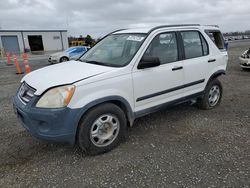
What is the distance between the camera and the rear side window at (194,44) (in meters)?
3.72

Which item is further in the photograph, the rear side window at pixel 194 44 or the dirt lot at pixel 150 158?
the rear side window at pixel 194 44

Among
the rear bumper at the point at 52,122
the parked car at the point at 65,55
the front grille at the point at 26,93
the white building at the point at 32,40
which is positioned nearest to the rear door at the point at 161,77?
the rear bumper at the point at 52,122

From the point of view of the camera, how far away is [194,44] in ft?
12.8

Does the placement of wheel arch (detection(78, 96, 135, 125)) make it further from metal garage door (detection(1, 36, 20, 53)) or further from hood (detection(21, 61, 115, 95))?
metal garage door (detection(1, 36, 20, 53))

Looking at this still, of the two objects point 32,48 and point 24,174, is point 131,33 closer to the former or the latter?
point 24,174

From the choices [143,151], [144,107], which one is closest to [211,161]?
[143,151]

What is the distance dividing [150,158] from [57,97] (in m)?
1.56

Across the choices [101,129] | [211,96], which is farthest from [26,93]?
[211,96]

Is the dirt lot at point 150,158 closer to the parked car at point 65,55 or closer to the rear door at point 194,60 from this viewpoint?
the rear door at point 194,60

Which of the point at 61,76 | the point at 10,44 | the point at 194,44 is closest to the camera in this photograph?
the point at 61,76

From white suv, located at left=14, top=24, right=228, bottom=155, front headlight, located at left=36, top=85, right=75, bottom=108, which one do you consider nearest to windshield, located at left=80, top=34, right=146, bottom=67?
white suv, located at left=14, top=24, right=228, bottom=155

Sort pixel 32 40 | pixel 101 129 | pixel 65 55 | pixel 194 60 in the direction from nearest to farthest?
pixel 101 129 < pixel 194 60 < pixel 65 55 < pixel 32 40

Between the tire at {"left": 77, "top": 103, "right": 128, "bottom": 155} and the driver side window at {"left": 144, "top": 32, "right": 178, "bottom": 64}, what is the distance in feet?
3.60

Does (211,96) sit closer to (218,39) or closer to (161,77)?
(218,39)
